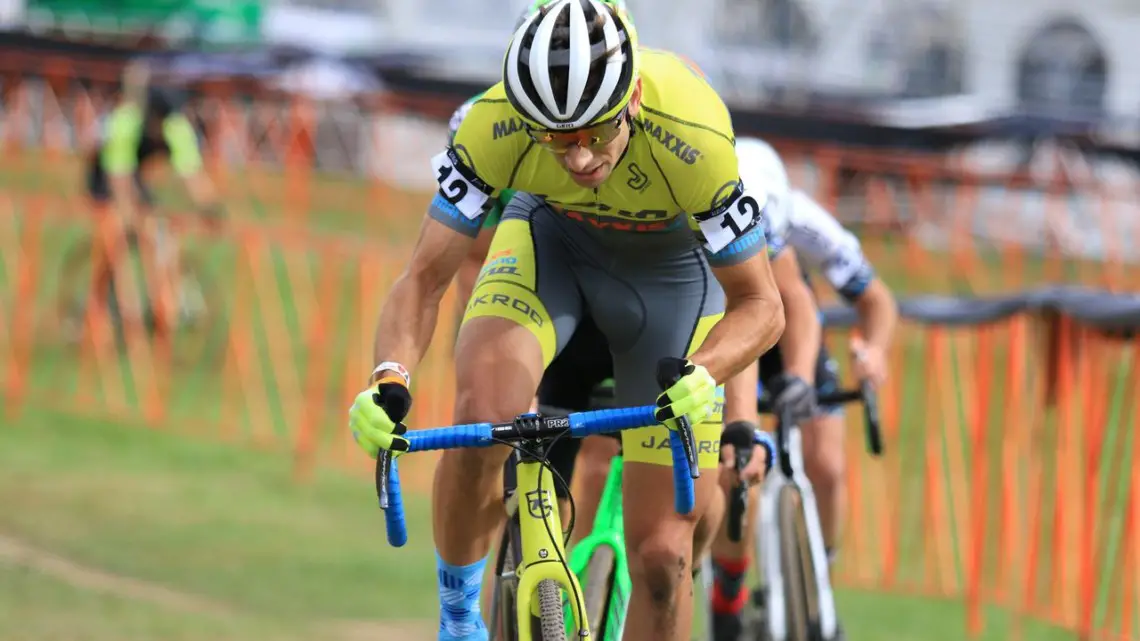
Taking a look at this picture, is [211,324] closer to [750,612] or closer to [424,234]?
[750,612]

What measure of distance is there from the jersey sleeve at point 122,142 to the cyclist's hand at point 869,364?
364 inches

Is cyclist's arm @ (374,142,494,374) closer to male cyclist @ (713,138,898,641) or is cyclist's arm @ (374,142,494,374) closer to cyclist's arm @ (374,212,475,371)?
cyclist's arm @ (374,212,475,371)

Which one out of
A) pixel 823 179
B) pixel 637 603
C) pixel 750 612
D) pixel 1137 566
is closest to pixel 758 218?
pixel 637 603

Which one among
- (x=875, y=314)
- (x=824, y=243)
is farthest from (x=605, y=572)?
(x=875, y=314)

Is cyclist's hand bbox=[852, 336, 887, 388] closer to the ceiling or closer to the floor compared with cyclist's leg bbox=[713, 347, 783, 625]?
closer to the ceiling

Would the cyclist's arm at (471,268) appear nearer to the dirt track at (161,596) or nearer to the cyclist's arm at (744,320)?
the cyclist's arm at (744,320)

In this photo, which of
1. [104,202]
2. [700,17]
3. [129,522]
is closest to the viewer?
[129,522]

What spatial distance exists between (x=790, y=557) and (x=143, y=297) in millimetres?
9738

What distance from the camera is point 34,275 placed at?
12625 mm

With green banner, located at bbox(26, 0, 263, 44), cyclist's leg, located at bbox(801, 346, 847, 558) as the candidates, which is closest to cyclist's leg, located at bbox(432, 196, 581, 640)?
cyclist's leg, located at bbox(801, 346, 847, 558)

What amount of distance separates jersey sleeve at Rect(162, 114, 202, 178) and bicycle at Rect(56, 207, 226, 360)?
1.97ft

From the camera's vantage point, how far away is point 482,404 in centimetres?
487

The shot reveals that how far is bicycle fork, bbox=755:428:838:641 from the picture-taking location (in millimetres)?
6656

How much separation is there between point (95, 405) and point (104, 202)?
2492 mm
